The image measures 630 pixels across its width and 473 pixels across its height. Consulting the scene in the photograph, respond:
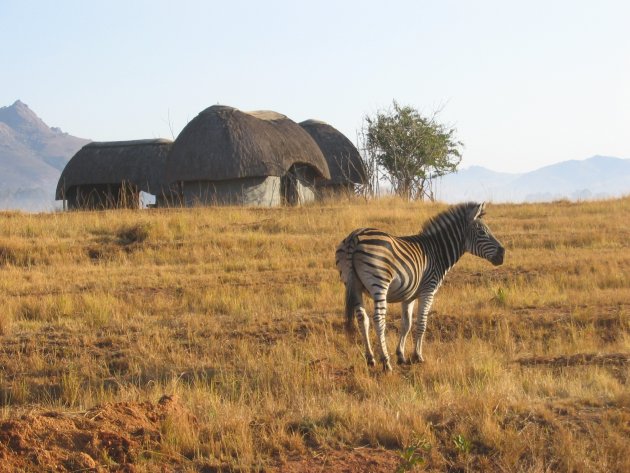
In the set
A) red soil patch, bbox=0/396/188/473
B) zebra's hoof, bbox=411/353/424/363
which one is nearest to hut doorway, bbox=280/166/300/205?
zebra's hoof, bbox=411/353/424/363

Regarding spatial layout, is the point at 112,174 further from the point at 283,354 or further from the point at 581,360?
the point at 581,360

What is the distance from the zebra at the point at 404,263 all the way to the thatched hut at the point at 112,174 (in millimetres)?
21052

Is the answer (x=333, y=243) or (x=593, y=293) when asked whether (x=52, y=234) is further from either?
(x=593, y=293)

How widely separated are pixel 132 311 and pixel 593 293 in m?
6.99

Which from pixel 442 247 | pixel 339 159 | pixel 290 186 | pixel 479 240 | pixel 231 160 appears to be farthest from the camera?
pixel 339 159

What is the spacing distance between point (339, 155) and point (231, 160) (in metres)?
8.00

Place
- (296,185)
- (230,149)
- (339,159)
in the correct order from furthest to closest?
(339,159) → (296,185) → (230,149)

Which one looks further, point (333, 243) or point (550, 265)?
point (333, 243)

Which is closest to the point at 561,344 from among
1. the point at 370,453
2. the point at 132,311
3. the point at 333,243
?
the point at 370,453

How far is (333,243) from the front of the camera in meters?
18.4

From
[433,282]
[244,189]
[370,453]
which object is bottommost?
[370,453]

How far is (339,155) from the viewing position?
113 feet

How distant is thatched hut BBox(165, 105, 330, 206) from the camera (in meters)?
27.5

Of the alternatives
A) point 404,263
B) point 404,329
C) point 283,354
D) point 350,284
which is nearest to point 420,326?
point 404,329
